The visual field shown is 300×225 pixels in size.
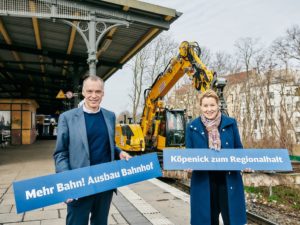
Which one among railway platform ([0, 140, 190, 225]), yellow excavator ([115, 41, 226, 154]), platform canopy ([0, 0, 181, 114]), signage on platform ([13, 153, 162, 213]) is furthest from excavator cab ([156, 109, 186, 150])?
signage on platform ([13, 153, 162, 213])

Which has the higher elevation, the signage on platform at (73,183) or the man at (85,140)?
the man at (85,140)

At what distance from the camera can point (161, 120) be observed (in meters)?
14.2

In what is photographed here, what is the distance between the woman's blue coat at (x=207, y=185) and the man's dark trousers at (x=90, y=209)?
35.4 inches

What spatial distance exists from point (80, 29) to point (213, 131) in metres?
6.97

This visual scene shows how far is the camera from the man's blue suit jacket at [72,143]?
3.09 m

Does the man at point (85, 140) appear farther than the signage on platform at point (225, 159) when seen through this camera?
No

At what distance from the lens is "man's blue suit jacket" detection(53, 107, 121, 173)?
3092 millimetres

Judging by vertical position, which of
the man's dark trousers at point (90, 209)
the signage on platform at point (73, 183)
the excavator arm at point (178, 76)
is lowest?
the man's dark trousers at point (90, 209)

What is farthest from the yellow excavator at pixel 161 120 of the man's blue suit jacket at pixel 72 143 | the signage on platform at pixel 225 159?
the man's blue suit jacket at pixel 72 143

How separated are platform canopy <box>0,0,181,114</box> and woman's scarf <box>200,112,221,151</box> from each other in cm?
633

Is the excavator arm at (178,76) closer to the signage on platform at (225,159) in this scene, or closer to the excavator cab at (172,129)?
the excavator cab at (172,129)

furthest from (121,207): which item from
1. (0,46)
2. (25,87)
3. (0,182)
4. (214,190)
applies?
(25,87)

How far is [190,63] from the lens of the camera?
37.4ft

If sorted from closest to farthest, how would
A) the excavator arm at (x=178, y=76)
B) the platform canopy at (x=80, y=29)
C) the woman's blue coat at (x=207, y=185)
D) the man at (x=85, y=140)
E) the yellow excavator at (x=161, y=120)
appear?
the man at (x=85, y=140) < the woman's blue coat at (x=207, y=185) < the platform canopy at (x=80, y=29) < the excavator arm at (x=178, y=76) < the yellow excavator at (x=161, y=120)
